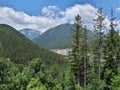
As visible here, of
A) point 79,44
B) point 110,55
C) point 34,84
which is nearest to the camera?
point 34,84

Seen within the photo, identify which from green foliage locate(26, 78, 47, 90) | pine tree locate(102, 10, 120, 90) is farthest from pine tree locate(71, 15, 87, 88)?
green foliage locate(26, 78, 47, 90)

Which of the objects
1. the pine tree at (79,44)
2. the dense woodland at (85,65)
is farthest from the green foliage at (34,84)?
the pine tree at (79,44)

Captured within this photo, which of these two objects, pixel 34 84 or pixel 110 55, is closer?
pixel 34 84

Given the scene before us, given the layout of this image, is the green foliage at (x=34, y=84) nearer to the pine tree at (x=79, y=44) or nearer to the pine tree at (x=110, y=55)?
the pine tree at (x=110, y=55)

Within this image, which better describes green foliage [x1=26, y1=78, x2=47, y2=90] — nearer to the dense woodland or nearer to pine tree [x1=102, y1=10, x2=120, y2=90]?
the dense woodland

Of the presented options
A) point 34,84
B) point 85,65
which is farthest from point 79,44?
point 34,84

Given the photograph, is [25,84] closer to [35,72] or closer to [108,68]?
[35,72]

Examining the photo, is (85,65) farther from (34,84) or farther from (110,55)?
(34,84)

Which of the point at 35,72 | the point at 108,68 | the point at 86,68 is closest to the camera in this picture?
the point at 35,72

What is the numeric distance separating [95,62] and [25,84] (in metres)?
25.5

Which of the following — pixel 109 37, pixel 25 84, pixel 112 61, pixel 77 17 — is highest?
pixel 77 17

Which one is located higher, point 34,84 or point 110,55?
point 110,55

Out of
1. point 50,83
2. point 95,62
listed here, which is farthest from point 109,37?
point 50,83

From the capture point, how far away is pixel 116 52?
60.2m
